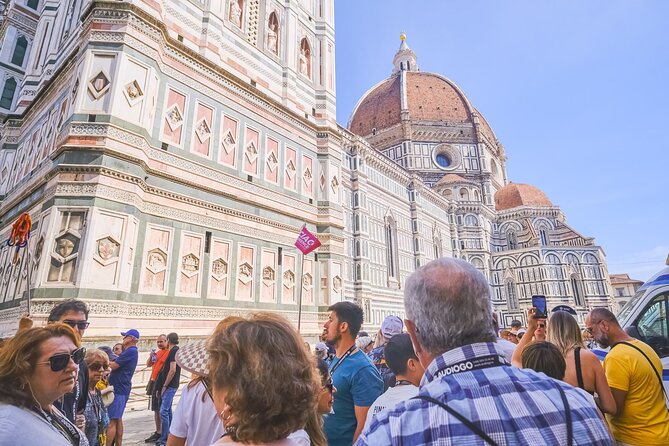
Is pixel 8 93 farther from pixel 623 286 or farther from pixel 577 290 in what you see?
pixel 623 286

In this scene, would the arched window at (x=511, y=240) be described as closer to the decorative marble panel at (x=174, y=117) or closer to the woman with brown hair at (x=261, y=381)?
the decorative marble panel at (x=174, y=117)

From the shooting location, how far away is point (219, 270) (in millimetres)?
9156

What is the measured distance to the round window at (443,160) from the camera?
6094cm

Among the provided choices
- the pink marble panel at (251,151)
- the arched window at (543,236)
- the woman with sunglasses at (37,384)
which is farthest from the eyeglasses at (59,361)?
the arched window at (543,236)

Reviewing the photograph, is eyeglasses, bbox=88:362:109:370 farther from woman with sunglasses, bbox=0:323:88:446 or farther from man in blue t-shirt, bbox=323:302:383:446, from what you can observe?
man in blue t-shirt, bbox=323:302:383:446

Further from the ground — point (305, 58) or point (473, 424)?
point (305, 58)

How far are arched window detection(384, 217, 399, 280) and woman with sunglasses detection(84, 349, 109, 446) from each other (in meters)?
35.1

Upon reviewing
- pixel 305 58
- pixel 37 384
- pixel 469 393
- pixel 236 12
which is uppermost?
pixel 305 58

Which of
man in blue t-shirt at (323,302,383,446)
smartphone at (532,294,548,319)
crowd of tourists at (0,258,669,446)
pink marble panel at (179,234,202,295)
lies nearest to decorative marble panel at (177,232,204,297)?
pink marble panel at (179,234,202,295)

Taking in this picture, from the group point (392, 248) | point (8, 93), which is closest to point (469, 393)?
point (8, 93)

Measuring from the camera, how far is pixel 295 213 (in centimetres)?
1138

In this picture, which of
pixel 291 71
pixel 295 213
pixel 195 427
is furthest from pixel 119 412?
pixel 291 71

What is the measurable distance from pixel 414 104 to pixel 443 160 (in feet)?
44.3

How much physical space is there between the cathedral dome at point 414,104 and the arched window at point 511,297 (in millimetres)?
30891
